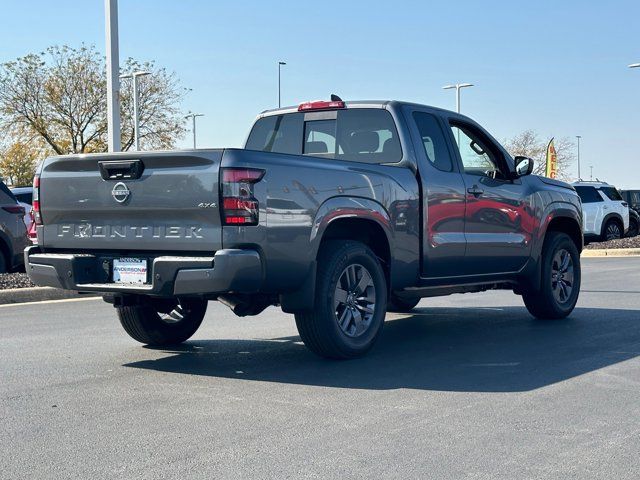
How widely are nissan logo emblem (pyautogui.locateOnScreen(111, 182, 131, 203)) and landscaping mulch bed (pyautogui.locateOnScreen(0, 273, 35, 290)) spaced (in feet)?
20.7

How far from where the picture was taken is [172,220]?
6.32m

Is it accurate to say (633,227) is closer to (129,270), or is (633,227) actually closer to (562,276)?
(562,276)

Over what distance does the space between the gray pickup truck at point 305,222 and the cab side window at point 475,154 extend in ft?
0.05

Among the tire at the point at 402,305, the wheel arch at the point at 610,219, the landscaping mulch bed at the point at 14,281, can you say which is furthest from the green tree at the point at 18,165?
the tire at the point at 402,305

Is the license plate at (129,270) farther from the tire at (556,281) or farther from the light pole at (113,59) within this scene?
the light pole at (113,59)

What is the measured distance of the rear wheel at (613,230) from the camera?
88.8 feet

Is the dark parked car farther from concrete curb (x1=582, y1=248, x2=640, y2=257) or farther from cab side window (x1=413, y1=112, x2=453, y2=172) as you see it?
concrete curb (x1=582, y1=248, x2=640, y2=257)

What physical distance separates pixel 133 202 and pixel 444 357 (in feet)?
8.62

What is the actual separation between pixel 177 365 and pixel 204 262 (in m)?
1.23

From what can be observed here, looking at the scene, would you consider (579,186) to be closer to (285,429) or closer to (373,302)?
(373,302)

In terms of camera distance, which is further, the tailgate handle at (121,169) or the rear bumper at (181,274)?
the tailgate handle at (121,169)

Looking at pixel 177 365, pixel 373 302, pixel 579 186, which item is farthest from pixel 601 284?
pixel 579 186

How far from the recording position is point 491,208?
860 centimetres

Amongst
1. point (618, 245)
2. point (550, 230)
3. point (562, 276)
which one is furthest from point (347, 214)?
point (618, 245)
